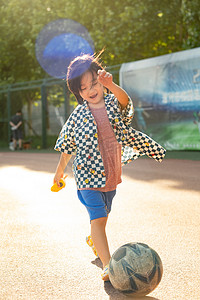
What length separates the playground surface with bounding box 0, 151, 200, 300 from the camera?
10.4 ft

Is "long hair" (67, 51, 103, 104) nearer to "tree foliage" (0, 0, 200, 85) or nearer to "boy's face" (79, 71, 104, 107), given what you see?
"boy's face" (79, 71, 104, 107)

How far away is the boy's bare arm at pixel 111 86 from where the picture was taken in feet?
10.6

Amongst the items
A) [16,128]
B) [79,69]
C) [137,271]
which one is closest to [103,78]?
[79,69]

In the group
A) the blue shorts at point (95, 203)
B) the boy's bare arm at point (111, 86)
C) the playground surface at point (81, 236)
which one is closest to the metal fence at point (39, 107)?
the playground surface at point (81, 236)

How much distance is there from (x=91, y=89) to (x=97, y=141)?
37 centimetres

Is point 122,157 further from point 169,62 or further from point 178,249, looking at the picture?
point 169,62

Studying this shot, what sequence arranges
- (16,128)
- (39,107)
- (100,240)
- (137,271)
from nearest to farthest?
(137,271)
(100,240)
(39,107)
(16,128)

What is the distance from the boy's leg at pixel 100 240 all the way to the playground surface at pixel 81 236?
162 mm

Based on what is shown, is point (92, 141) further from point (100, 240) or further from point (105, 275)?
point (105, 275)

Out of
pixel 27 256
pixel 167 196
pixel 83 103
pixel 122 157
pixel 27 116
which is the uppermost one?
pixel 83 103

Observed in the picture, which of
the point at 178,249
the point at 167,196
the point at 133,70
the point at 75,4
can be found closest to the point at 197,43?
the point at 133,70

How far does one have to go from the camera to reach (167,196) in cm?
680

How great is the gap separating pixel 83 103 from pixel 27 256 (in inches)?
51.5

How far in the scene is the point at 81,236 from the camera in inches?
180
